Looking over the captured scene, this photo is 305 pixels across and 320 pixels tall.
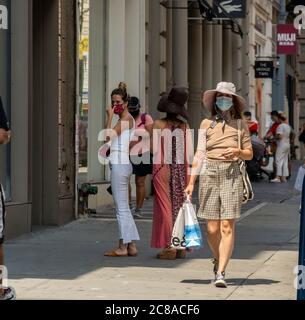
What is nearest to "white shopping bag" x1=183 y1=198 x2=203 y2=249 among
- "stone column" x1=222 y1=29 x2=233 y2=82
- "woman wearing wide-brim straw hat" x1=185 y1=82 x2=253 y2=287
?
"woman wearing wide-brim straw hat" x1=185 y1=82 x2=253 y2=287

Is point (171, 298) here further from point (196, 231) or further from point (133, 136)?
point (133, 136)

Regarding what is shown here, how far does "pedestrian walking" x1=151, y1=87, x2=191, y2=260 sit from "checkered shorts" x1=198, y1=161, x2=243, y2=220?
1895mm

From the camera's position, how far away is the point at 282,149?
2700 centimetres

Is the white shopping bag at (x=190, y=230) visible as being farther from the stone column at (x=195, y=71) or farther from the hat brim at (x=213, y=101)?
the stone column at (x=195, y=71)

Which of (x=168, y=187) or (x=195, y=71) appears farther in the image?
(x=195, y=71)

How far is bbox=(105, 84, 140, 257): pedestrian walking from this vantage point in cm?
1193

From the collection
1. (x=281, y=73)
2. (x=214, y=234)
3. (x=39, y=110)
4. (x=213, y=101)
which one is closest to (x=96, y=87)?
(x=39, y=110)

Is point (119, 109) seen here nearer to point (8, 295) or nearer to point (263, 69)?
point (8, 295)

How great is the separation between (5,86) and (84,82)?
3856 millimetres

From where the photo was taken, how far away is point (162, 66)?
21.8m

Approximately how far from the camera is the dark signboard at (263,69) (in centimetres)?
3581

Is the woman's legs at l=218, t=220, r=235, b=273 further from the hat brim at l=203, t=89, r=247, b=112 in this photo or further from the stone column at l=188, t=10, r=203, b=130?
the stone column at l=188, t=10, r=203, b=130

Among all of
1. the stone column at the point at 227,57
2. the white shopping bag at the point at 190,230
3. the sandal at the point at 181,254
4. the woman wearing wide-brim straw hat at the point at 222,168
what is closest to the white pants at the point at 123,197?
the sandal at the point at 181,254
